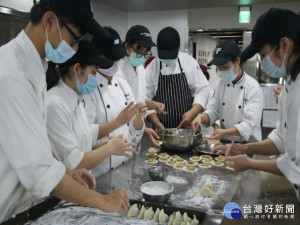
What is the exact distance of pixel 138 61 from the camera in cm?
286

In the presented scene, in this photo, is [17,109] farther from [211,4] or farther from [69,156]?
[211,4]

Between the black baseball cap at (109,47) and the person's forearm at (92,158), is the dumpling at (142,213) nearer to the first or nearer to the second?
the person's forearm at (92,158)

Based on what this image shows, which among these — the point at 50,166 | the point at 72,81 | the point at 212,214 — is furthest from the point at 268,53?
the point at 50,166

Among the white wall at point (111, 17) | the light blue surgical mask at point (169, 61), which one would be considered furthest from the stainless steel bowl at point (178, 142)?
the white wall at point (111, 17)

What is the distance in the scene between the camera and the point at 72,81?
5.78ft

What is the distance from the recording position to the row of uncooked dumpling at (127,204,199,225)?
132cm

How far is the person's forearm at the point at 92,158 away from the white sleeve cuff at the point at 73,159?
0.04 metres

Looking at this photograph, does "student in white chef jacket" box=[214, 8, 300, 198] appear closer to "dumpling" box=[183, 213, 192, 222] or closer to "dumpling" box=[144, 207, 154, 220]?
"dumpling" box=[183, 213, 192, 222]

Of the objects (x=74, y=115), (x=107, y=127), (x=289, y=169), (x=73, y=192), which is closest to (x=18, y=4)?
(x=107, y=127)

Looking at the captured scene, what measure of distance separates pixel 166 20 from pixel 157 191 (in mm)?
5051

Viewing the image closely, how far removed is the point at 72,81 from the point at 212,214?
3.65 feet

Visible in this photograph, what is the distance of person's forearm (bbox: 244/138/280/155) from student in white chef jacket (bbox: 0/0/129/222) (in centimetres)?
120

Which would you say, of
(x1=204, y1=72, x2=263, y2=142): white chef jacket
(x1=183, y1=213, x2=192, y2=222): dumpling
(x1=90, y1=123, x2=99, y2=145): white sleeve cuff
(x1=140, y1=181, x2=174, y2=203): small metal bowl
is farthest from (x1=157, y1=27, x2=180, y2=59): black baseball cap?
(x1=183, y1=213, x2=192, y2=222): dumpling

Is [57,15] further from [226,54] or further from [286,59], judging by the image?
[226,54]
